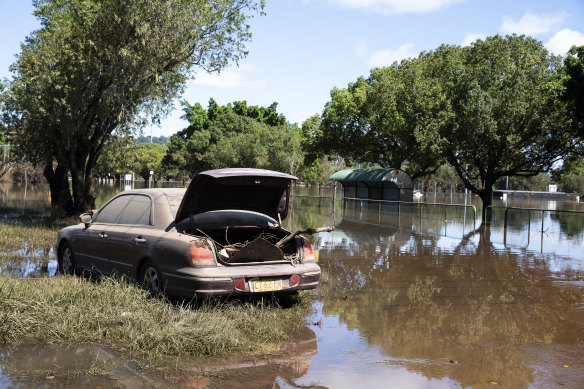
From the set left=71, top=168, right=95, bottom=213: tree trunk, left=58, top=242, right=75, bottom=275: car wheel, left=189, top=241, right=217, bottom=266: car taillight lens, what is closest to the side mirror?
left=58, top=242, right=75, bottom=275: car wheel

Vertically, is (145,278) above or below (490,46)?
below

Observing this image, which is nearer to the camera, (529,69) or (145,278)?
(145,278)

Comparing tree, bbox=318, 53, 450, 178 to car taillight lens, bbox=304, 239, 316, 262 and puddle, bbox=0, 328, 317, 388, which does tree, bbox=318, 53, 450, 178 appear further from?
puddle, bbox=0, 328, 317, 388

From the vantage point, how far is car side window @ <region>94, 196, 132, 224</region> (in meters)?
8.09

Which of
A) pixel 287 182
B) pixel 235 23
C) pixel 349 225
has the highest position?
pixel 235 23

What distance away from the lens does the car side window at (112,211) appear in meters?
8.09

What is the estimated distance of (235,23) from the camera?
62.2 feet

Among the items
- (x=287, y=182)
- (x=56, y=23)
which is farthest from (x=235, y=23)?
(x=287, y=182)

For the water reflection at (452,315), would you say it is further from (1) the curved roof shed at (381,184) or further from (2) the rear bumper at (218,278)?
(1) the curved roof shed at (381,184)

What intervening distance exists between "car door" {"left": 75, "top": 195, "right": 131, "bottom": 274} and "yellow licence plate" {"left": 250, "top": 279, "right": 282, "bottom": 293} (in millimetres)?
2180

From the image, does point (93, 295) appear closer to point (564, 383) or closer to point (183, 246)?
point (183, 246)

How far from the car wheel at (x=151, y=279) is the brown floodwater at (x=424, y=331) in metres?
1.84

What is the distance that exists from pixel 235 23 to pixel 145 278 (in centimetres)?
1364

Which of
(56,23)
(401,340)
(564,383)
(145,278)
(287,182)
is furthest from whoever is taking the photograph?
(56,23)
